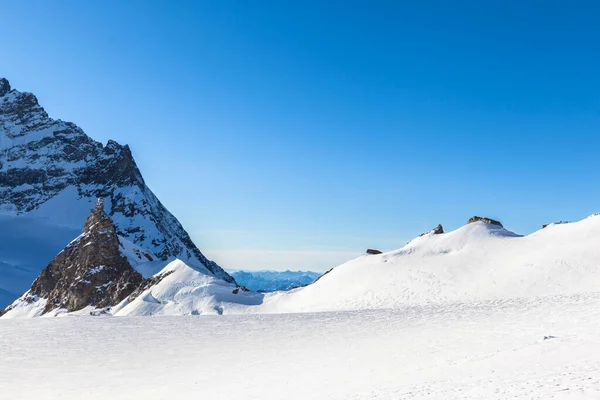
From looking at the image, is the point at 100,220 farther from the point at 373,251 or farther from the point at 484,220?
the point at 484,220

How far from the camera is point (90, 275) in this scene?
73812 millimetres

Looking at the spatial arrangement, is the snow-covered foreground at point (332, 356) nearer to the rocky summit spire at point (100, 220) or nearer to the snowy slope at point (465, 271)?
the snowy slope at point (465, 271)

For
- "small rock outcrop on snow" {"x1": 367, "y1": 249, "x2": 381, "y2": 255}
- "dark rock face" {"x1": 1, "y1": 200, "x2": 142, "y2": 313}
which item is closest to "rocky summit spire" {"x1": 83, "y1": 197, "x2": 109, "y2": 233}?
"dark rock face" {"x1": 1, "y1": 200, "x2": 142, "y2": 313}

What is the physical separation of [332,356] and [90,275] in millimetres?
64061

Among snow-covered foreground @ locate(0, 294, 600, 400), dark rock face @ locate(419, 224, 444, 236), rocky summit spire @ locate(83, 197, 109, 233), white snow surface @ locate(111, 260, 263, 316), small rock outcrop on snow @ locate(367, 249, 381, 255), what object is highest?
rocky summit spire @ locate(83, 197, 109, 233)

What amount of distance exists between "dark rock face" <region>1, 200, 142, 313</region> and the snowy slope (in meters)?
29.9

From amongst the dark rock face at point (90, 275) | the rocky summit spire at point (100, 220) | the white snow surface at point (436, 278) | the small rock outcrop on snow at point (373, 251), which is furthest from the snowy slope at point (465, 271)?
the rocky summit spire at point (100, 220)

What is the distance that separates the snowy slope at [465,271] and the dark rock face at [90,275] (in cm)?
2990

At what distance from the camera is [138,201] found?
617ft

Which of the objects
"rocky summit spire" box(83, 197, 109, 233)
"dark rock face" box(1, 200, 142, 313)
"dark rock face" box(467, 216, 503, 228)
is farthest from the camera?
"rocky summit spire" box(83, 197, 109, 233)

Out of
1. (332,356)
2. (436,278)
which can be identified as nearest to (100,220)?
(436,278)

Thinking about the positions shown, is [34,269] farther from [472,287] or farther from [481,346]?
[481,346]

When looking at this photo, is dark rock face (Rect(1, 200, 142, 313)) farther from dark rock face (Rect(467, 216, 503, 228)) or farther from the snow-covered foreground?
dark rock face (Rect(467, 216, 503, 228))

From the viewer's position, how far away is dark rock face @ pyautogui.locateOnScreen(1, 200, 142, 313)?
2749 inches
